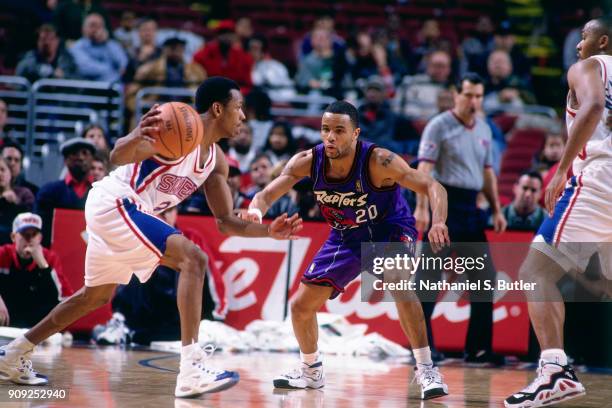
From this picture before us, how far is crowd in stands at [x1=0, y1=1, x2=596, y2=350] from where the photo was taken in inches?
409

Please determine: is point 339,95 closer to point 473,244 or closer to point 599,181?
point 473,244

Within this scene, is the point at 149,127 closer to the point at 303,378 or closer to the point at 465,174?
the point at 303,378

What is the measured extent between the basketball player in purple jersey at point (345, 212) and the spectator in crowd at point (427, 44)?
9169 millimetres

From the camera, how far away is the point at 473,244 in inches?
353

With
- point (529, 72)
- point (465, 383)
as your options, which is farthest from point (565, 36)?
point (465, 383)

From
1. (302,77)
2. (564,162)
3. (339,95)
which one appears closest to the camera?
(564,162)

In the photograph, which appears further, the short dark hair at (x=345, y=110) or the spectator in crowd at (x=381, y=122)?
the spectator in crowd at (x=381, y=122)

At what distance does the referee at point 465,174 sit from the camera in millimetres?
8938

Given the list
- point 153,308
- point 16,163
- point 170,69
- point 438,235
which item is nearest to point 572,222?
point 438,235

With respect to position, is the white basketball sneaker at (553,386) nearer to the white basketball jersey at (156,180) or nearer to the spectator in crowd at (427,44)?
the white basketball jersey at (156,180)

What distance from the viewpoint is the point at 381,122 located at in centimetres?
1300

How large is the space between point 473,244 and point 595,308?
1489 millimetres

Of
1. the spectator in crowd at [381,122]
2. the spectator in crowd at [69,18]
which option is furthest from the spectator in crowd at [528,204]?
the spectator in crowd at [69,18]

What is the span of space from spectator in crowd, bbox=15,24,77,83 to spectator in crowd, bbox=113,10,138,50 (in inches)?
65.7
